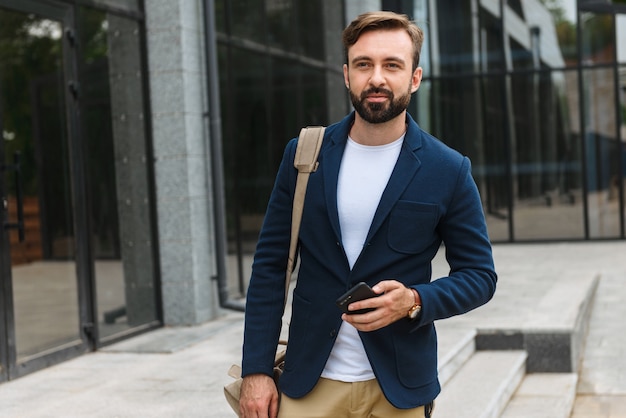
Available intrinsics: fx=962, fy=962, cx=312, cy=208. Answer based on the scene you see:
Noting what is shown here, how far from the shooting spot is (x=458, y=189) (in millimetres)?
2590

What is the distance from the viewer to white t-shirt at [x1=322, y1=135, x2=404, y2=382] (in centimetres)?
259

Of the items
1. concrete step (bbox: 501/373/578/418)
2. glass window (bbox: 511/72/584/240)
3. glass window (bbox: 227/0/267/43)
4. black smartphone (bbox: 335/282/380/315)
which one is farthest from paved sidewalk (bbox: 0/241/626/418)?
glass window (bbox: 511/72/584/240)

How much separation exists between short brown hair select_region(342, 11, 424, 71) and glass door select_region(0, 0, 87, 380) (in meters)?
4.98

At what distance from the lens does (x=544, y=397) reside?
22.5 feet

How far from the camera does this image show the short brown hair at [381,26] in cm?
247

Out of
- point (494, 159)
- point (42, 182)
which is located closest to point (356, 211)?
point (42, 182)

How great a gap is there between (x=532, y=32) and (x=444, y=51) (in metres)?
1.71

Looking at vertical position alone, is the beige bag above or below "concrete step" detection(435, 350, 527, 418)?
above

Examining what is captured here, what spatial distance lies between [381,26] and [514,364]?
16.9 ft

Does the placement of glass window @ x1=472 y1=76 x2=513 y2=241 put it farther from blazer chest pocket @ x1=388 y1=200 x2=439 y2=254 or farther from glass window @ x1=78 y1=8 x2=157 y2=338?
blazer chest pocket @ x1=388 y1=200 x2=439 y2=254

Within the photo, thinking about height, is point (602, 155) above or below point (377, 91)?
below

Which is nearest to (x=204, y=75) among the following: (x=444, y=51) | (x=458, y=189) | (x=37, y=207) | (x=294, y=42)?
(x=37, y=207)

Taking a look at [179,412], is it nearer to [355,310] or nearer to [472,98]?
[355,310]

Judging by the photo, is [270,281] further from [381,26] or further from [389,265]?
[381,26]
